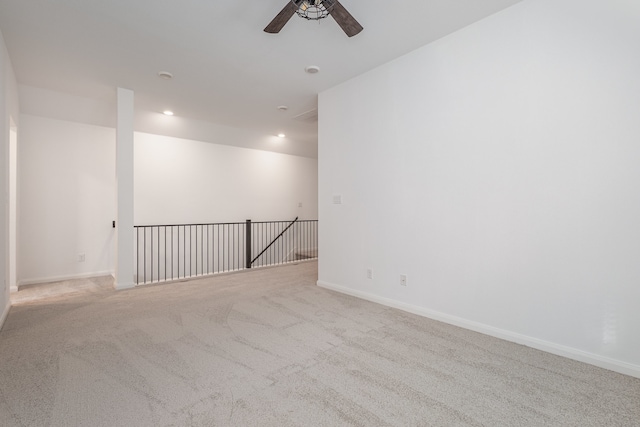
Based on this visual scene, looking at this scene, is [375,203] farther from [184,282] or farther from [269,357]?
[184,282]

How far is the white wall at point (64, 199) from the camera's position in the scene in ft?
15.5

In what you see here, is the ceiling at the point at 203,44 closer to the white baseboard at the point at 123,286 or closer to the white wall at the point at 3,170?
the white wall at the point at 3,170

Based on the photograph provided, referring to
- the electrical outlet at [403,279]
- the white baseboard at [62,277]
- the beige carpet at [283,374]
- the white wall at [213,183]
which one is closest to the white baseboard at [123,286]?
the beige carpet at [283,374]

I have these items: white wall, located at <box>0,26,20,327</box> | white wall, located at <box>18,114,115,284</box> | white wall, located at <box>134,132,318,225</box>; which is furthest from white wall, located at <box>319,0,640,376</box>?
white wall, located at <box>18,114,115,284</box>

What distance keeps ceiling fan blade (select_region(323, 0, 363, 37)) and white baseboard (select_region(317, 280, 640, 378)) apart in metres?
2.80

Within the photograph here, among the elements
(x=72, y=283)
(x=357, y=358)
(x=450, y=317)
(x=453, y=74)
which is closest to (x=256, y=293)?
(x=357, y=358)

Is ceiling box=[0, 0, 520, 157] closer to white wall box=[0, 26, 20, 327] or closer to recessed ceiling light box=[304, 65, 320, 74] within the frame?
recessed ceiling light box=[304, 65, 320, 74]

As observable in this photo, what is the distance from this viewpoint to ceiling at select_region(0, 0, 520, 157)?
2646 millimetres

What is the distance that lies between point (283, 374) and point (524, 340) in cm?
205

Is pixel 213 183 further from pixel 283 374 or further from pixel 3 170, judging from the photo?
pixel 283 374

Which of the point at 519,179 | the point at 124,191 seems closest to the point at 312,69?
the point at 519,179

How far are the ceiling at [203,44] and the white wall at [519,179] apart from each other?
422 millimetres

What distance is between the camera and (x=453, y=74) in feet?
9.84

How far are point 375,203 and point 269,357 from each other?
217cm
